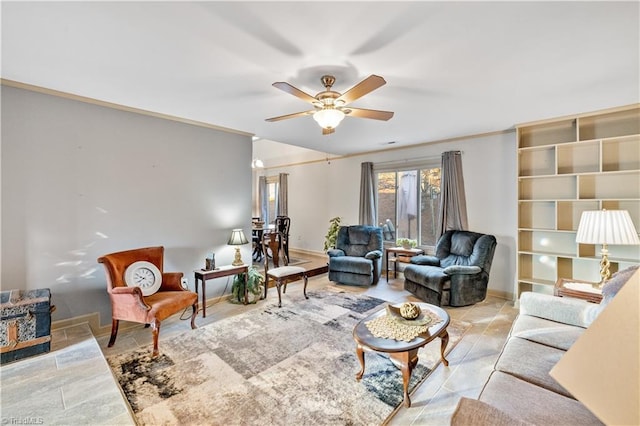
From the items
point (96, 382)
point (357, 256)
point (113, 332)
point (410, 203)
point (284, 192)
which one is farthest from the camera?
point (284, 192)

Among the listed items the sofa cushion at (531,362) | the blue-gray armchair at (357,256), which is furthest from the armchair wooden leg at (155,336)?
the blue-gray armchair at (357,256)

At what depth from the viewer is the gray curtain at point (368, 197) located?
5770 mm

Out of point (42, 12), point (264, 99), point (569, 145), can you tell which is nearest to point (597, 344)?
point (42, 12)

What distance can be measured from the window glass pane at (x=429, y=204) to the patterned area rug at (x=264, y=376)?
2.11m

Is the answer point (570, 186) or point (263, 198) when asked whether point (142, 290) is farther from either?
point (263, 198)

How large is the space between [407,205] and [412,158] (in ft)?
2.93

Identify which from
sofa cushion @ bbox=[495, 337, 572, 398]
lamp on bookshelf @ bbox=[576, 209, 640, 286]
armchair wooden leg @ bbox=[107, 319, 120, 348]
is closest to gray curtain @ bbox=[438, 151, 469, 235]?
lamp on bookshelf @ bbox=[576, 209, 640, 286]

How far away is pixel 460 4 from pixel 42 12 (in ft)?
7.95

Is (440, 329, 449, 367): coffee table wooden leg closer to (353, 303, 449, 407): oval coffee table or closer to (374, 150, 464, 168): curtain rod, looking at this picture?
(353, 303, 449, 407): oval coffee table

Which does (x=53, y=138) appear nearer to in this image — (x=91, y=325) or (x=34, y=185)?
(x=34, y=185)

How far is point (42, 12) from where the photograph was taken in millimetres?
1673

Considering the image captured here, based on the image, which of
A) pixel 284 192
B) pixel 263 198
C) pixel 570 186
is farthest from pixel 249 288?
pixel 263 198

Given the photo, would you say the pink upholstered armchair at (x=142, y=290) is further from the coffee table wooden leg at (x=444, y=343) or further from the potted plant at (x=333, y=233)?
the potted plant at (x=333, y=233)

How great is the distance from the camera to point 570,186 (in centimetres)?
375
